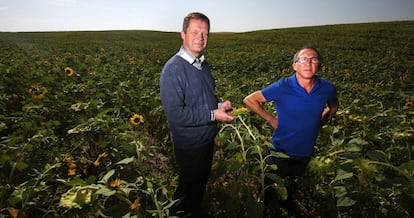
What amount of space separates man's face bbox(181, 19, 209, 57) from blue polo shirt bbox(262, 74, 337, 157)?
706 millimetres

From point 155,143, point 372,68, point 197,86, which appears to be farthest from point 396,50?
point 197,86

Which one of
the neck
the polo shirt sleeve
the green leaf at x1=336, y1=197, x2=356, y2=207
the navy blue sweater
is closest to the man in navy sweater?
the navy blue sweater

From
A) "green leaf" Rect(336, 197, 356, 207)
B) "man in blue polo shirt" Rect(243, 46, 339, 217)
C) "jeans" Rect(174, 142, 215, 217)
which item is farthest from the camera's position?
"man in blue polo shirt" Rect(243, 46, 339, 217)

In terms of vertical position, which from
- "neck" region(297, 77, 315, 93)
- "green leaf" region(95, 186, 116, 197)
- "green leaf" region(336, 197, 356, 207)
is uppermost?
"neck" region(297, 77, 315, 93)

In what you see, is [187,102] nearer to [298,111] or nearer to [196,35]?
[196,35]

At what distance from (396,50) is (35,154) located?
19.2 meters

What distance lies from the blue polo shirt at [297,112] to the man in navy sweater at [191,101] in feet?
1.55

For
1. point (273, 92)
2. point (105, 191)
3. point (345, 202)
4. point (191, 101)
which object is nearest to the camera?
point (105, 191)

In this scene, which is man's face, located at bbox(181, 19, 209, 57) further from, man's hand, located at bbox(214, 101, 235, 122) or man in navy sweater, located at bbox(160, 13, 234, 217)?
man's hand, located at bbox(214, 101, 235, 122)

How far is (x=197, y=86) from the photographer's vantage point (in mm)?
2066

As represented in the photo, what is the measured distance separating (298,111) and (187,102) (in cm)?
84

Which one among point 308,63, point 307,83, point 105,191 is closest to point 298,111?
point 307,83

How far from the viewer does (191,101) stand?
206 centimetres

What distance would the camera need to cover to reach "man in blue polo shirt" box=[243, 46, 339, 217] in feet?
7.57
